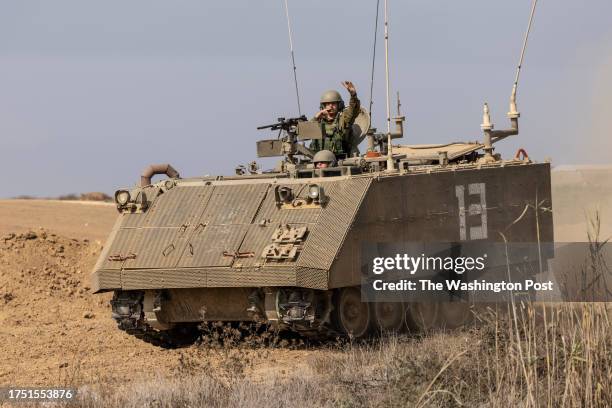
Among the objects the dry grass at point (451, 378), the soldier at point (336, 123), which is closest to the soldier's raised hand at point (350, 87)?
the soldier at point (336, 123)

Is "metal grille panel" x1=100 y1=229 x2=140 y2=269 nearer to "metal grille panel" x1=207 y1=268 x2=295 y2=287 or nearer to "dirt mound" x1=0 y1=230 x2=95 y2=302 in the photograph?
"metal grille panel" x1=207 y1=268 x2=295 y2=287

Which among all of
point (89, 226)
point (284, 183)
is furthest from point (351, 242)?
point (89, 226)

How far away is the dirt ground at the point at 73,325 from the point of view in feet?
43.9

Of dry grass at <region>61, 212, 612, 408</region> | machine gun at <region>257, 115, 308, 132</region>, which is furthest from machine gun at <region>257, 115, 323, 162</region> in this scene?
dry grass at <region>61, 212, 612, 408</region>

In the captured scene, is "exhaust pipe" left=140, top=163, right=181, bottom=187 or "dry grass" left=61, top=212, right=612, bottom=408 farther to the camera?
"exhaust pipe" left=140, top=163, right=181, bottom=187

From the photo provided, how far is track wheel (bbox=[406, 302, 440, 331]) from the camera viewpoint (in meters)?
16.0

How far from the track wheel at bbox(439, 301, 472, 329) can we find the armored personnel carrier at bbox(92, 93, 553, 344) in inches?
0.8

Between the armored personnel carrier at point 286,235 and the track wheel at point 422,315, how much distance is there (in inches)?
0.8

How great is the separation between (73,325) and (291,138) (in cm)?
433

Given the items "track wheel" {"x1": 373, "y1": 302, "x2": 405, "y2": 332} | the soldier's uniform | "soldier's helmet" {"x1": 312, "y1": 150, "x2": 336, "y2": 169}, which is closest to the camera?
"track wheel" {"x1": 373, "y1": 302, "x2": 405, "y2": 332}

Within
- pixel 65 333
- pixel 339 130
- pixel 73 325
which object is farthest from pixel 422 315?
pixel 73 325

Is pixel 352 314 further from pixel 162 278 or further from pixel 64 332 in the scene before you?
pixel 64 332

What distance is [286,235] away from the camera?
558 inches

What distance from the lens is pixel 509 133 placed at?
18516 mm
